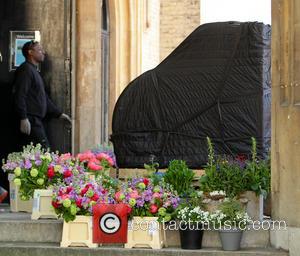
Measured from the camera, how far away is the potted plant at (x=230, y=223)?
9.95 meters

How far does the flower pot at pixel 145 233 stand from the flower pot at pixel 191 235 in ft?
0.73

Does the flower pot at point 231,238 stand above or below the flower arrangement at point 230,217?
below

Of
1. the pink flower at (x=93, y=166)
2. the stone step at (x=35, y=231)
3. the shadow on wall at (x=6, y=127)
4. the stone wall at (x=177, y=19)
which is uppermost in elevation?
the stone wall at (x=177, y=19)

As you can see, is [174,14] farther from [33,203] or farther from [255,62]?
[33,203]

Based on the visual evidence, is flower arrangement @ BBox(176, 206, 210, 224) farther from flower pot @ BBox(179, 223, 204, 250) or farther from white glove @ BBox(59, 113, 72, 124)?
white glove @ BBox(59, 113, 72, 124)

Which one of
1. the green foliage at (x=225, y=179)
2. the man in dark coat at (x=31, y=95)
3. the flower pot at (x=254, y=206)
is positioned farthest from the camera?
the man in dark coat at (x=31, y=95)

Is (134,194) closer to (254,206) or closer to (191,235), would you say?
(191,235)

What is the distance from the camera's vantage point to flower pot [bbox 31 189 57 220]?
36.0 feet

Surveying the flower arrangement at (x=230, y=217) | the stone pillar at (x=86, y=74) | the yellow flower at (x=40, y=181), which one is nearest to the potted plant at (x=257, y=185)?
the flower arrangement at (x=230, y=217)

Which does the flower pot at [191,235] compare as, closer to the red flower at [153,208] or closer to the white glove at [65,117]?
the red flower at [153,208]

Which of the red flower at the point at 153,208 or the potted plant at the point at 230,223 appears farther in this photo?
the red flower at the point at 153,208

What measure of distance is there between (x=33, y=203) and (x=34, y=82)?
2.95 m

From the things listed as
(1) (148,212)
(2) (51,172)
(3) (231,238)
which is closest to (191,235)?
(3) (231,238)

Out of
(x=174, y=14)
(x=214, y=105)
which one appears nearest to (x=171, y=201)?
(x=214, y=105)
